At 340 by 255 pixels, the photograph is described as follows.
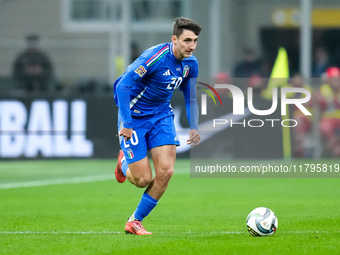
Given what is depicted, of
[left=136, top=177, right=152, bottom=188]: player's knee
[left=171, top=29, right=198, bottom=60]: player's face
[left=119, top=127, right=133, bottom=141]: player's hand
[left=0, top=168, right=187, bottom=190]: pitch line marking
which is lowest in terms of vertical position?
[left=0, top=168, right=187, bottom=190]: pitch line marking

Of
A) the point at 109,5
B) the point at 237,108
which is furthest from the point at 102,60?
the point at 237,108

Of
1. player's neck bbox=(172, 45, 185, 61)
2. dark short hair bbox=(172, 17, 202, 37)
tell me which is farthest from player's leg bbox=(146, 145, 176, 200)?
dark short hair bbox=(172, 17, 202, 37)

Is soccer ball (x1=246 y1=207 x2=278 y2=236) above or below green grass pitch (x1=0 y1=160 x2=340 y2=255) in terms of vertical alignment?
above

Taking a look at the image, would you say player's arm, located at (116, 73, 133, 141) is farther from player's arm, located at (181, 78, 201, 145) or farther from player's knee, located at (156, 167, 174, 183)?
player's arm, located at (181, 78, 201, 145)

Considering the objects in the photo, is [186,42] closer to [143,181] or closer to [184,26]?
[184,26]

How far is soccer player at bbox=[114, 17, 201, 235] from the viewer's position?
6.84 m

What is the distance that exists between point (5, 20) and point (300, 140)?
1112 cm

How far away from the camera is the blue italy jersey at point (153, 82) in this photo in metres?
6.84

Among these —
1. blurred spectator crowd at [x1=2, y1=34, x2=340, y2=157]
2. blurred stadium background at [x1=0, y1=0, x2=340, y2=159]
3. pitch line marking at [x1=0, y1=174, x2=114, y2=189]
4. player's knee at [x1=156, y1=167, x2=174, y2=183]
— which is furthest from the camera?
blurred spectator crowd at [x1=2, y1=34, x2=340, y2=157]

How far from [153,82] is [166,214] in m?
2.13

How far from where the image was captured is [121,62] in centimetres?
1592

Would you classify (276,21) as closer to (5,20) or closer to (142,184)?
(5,20)

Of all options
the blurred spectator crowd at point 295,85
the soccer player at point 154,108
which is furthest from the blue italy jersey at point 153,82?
the blurred spectator crowd at point 295,85

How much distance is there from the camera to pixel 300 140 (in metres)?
15.2
